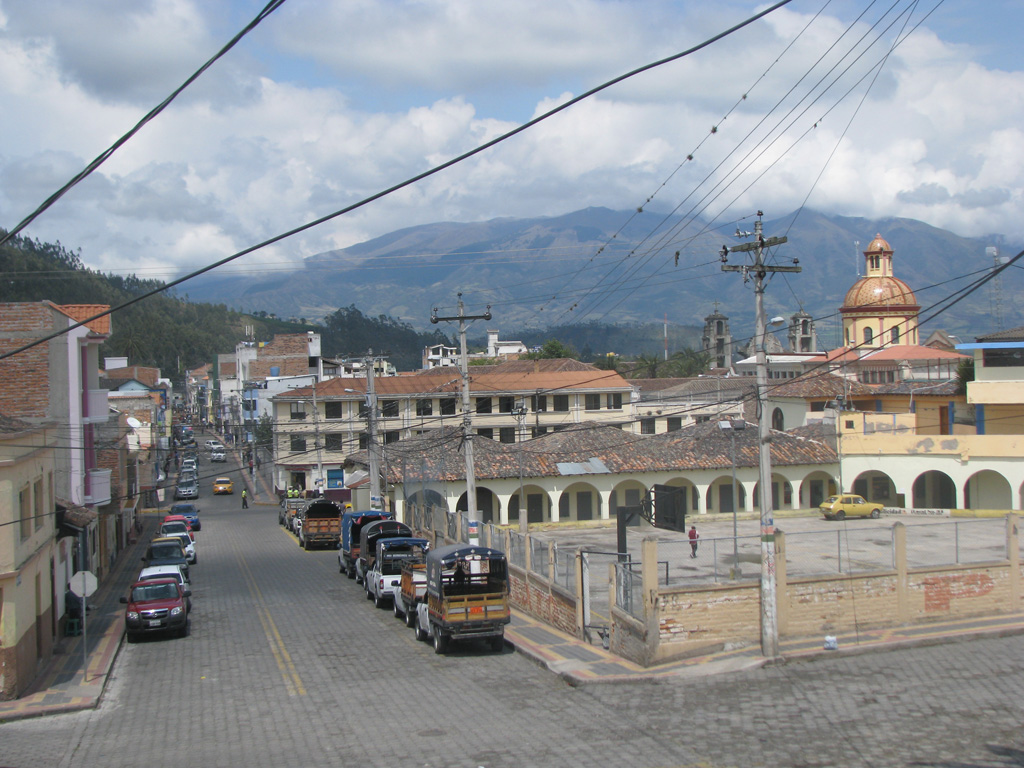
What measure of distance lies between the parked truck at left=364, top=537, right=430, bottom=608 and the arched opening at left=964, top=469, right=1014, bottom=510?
Answer: 33.1m

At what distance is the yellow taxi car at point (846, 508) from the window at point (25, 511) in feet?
126

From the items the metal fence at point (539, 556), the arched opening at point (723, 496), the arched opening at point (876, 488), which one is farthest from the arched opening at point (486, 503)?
the metal fence at point (539, 556)

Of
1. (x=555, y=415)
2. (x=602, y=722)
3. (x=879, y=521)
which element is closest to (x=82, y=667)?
(x=602, y=722)

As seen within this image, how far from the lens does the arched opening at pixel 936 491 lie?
171 feet

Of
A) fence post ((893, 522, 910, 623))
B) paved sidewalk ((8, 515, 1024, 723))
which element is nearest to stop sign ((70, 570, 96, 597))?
paved sidewalk ((8, 515, 1024, 723))

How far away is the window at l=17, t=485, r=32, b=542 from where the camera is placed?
798 inches

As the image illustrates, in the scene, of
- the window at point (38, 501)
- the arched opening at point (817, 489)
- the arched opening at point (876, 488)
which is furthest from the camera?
the arched opening at point (876, 488)

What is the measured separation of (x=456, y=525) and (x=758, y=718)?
20.4 metres

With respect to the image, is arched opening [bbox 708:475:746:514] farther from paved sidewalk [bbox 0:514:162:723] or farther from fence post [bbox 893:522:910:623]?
paved sidewalk [bbox 0:514:162:723]

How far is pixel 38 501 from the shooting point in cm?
2258

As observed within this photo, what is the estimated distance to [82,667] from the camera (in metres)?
21.8

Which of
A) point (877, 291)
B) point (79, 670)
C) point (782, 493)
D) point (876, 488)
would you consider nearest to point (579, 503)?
point (782, 493)

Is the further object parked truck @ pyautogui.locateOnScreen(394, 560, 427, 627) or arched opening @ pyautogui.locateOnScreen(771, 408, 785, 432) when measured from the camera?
arched opening @ pyautogui.locateOnScreen(771, 408, 785, 432)

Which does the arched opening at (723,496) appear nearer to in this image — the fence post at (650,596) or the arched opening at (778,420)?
the arched opening at (778,420)
